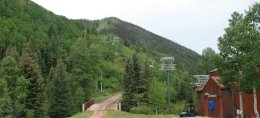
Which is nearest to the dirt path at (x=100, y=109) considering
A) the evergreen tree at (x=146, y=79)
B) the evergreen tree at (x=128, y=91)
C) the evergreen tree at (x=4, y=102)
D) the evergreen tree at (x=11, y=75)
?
the evergreen tree at (x=128, y=91)

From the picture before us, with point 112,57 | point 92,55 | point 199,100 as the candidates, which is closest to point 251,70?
point 199,100

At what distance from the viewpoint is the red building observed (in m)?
46.2

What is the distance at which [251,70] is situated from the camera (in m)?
35.0

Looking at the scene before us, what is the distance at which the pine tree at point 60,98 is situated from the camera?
217ft

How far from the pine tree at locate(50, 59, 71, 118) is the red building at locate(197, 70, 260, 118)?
76.5 feet

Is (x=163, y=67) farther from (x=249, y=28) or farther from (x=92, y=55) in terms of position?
(x=249, y=28)

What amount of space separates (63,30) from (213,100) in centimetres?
12549

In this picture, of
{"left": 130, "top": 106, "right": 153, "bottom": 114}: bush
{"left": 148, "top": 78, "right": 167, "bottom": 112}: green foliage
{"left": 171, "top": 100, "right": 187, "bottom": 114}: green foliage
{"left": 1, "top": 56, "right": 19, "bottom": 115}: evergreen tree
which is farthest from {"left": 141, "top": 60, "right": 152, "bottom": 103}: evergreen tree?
{"left": 1, "top": 56, "right": 19, "bottom": 115}: evergreen tree

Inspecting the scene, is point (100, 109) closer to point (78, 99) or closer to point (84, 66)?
point (78, 99)

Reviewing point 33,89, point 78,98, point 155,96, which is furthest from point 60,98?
point 155,96

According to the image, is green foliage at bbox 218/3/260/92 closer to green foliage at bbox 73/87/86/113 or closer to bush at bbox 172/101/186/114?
bush at bbox 172/101/186/114

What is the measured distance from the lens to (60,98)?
66.6 m

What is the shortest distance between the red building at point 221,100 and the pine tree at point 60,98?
917 inches

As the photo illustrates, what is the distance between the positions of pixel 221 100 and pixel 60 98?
92.6 ft
